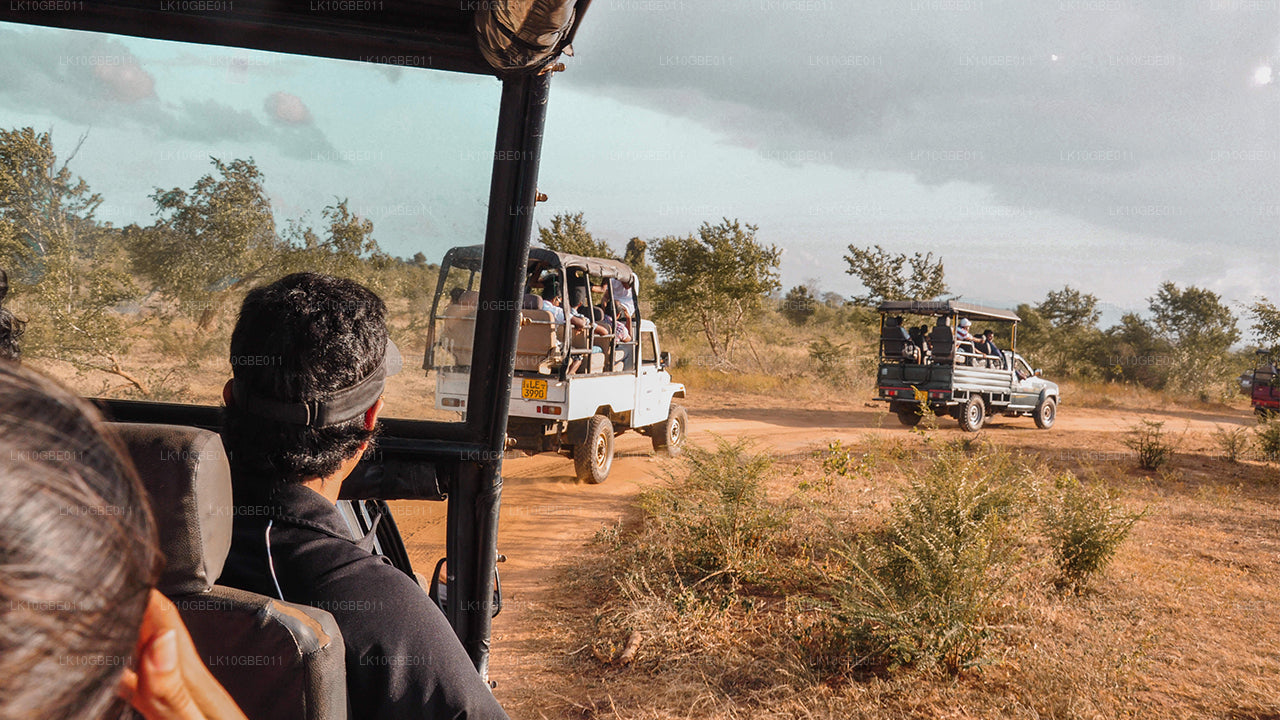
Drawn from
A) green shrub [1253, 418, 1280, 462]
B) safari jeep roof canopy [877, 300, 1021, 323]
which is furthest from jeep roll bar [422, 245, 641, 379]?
green shrub [1253, 418, 1280, 462]

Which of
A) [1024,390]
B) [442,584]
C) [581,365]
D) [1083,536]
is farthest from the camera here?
[1024,390]

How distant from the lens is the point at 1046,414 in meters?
15.8

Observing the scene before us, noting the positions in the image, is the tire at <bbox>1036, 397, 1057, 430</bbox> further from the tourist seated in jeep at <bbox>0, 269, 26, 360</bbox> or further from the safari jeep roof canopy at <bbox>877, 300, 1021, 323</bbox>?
the tourist seated in jeep at <bbox>0, 269, 26, 360</bbox>

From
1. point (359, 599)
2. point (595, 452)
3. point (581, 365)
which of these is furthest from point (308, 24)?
point (595, 452)

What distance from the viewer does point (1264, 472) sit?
36.0ft

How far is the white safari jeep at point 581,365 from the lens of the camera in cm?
754

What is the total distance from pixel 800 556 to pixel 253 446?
15.0ft

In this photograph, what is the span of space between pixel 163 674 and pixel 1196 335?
37.5m

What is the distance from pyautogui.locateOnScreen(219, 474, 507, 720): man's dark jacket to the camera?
1.35 m

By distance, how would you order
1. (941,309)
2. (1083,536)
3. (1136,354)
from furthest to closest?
(1136,354)
(941,309)
(1083,536)

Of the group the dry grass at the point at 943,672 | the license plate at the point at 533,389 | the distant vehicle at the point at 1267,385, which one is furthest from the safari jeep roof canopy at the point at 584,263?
the distant vehicle at the point at 1267,385

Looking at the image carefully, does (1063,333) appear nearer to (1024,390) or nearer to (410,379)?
(1024,390)

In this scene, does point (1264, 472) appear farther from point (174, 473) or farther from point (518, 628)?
point (174, 473)

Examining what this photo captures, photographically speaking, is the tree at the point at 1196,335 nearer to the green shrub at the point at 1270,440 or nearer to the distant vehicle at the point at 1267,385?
the distant vehicle at the point at 1267,385
